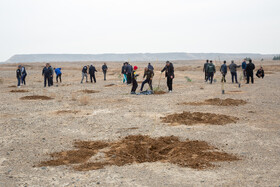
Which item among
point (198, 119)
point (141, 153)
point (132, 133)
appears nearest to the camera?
point (141, 153)

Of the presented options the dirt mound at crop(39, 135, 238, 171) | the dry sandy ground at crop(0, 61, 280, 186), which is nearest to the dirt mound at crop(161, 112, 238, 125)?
the dry sandy ground at crop(0, 61, 280, 186)

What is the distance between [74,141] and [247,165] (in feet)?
15.5

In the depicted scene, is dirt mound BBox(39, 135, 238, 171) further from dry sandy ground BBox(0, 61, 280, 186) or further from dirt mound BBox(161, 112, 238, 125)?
dirt mound BBox(161, 112, 238, 125)

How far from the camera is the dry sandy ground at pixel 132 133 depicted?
21.9ft

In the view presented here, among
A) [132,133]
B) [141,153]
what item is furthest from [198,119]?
[141,153]

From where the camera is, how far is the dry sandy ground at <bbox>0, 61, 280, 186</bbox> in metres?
6.67

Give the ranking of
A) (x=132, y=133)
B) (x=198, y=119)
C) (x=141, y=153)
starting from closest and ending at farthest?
(x=141, y=153)
(x=132, y=133)
(x=198, y=119)

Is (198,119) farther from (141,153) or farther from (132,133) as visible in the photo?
(141,153)

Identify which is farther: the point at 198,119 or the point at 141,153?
the point at 198,119

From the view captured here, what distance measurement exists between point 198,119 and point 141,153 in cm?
444

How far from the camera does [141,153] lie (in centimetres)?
837

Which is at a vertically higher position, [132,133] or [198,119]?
[198,119]

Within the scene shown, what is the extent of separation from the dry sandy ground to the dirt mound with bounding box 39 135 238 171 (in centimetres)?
27

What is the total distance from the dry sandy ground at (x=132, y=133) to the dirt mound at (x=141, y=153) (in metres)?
0.27
